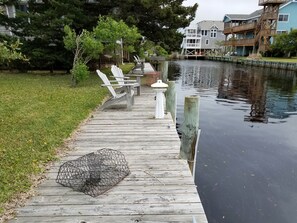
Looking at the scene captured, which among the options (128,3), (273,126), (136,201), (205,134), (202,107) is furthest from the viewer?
(128,3)

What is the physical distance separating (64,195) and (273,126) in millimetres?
8228

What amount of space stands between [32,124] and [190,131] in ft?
12.4

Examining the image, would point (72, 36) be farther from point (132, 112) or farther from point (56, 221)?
point (56, 221)

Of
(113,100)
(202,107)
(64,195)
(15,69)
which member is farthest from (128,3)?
(64,195)

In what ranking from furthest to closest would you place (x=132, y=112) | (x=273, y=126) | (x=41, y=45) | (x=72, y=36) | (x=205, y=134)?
(x=41, y=45) → (x=72, y=36) → (x=273, y=126) → (x=205, y=134) → (x=132, y=112)

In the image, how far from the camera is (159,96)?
258 inches

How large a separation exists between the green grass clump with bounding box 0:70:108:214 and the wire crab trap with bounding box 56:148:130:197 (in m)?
0.47

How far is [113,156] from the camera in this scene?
14.4ft

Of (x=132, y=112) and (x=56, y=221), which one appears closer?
(x=56, y=221)

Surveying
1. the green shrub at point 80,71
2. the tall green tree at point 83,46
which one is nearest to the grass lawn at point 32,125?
the green shrub at point 80,71

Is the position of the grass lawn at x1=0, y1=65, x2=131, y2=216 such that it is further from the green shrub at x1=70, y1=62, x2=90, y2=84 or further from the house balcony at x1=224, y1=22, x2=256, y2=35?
the house balcony at x1=224, y1=22, x2=256, y2=35

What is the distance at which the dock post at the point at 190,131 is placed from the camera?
169 inches

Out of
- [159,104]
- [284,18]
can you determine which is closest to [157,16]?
[159,104]

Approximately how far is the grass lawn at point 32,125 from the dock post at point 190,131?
2149 mm
